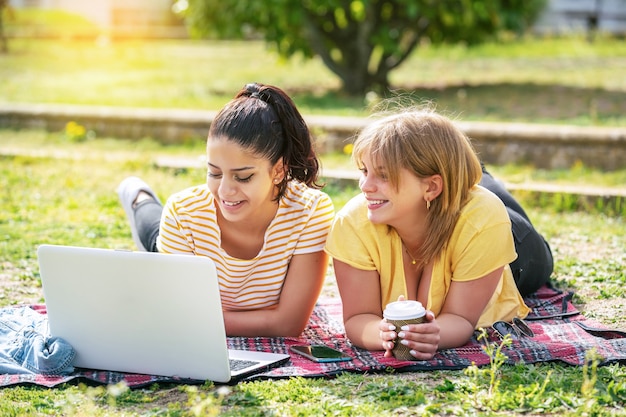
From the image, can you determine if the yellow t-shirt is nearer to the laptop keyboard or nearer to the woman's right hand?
the woman's right hand

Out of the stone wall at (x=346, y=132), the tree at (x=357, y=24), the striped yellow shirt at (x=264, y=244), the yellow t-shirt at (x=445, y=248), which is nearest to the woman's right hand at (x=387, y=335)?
the yellow t-shirt at (x=445, y=248)

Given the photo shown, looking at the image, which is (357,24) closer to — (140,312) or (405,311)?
(405,311)

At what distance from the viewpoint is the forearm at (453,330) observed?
10.8ft

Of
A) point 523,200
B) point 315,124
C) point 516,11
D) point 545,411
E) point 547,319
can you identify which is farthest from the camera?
point 516,11

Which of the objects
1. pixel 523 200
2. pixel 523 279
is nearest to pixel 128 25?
pixel 523 200

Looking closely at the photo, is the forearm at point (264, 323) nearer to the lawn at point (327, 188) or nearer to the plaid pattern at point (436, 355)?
the plaid pattern at point (436, 355)

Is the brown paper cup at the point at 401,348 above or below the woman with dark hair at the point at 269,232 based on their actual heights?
Answer: below

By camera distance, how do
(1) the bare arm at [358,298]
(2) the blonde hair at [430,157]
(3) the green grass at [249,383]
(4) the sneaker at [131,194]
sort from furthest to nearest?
(4) the sneaker at [131,194]
(1) the bare arm at [358,298]
(2) the blonde hair at [430,157]
(3) the green grass at [249,383]

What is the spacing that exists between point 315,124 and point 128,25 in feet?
61.5

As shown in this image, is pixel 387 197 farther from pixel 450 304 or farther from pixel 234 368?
pixel 234 368

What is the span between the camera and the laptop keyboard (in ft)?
10.3

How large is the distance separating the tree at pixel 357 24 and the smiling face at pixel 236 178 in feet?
20.7

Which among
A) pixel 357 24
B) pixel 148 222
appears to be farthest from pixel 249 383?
pixel 357 24

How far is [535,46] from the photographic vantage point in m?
16.4
